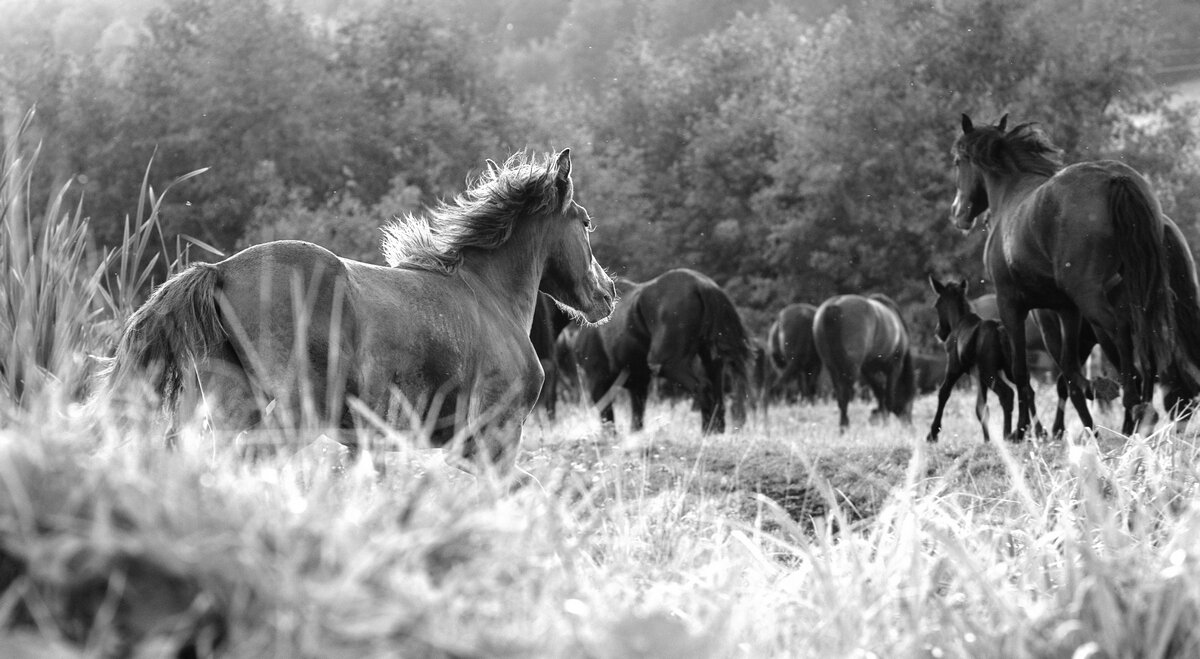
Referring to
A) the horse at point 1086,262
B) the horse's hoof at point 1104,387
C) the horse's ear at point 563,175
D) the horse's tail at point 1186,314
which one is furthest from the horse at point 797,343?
the horse's ear at point 563,175

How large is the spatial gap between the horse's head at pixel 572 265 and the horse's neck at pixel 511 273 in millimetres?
127

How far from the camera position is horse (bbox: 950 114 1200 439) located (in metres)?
8.88

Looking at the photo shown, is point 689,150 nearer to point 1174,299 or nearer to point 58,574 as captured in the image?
point 1174,299

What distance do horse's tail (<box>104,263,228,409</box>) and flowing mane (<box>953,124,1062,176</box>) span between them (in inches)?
288

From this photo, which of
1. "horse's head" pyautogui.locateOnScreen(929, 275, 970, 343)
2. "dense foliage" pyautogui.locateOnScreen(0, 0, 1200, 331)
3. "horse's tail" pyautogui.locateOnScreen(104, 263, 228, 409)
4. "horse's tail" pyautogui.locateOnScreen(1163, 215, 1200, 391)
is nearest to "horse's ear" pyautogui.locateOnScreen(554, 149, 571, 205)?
"horse's tail" pyautogui.locateOnScreen(104, 263, 228, 409)

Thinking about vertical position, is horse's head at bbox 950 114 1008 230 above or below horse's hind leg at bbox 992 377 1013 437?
above

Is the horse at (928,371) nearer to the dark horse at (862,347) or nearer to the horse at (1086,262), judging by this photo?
the dark horse at (862,347)

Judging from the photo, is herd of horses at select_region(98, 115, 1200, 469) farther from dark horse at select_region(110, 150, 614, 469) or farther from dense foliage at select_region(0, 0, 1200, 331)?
dense foliage at select_region(0, 0, 1200, 331)

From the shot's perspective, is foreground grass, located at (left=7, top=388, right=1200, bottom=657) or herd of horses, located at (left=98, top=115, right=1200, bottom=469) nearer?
foreground grass, located at (left=7, top=388, right=1200, bottom=657)

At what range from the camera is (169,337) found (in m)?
4.79

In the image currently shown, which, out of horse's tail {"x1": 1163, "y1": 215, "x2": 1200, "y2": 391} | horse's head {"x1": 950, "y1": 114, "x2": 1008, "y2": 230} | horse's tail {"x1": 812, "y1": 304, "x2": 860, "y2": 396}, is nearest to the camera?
horse's tail {"x1": 1163, "y1": 215, "x2": 1200, "y2": 391}

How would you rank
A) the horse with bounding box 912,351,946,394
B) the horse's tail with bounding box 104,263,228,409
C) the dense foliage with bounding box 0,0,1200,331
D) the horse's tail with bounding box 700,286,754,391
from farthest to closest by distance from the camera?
the dense foliage with bounding box 0,0,1200,331, the horse with bounding box 912,351,946,394, the horse's tail with bounding box 700,286,754,391, the horse's tail with bounding box 104,263,228,409

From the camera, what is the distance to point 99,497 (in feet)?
7.31

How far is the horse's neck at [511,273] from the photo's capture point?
251 inches
